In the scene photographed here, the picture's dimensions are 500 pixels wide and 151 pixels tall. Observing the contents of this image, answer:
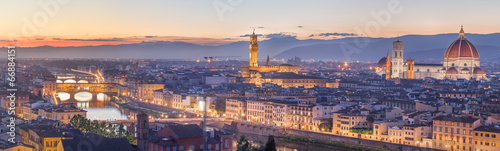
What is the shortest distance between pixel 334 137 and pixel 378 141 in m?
2.16

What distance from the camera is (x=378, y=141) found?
24.9m

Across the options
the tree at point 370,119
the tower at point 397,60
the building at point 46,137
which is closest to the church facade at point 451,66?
the tower at point 397,60

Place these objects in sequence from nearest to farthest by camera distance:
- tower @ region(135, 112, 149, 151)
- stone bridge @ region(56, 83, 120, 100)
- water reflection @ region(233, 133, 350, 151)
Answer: tower @ region(135, 112, 149, 151) < water reflection @ region(233, 133, 350, 151) < stone bridge @ region(56, 83, 120, 100)

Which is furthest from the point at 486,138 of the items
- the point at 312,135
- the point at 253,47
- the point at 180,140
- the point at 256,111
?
the point at 253,47

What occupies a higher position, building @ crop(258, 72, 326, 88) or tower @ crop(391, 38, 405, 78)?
tower @ crop(391, 38, 405, 78)

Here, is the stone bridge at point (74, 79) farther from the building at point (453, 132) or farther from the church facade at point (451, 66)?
the building at point (453, 132)

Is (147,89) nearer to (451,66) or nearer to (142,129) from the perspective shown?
(451,66)

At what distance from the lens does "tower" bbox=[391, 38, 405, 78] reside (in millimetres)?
63859

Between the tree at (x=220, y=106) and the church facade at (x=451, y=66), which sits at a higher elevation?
the church facade at (x=451, y=66)

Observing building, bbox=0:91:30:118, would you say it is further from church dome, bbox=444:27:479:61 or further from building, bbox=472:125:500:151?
church dome, bbox=444:27:479:61

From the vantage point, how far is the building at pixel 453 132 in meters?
22.6

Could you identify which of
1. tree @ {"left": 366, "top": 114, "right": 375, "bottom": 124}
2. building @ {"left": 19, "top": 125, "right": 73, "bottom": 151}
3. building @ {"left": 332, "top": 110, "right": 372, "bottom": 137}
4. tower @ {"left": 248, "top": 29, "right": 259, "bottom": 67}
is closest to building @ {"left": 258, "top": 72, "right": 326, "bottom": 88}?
tower @ {"left": 248, "top": 29, "right": 259, "bottom": 67}

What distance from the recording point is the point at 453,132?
23141 millimetres

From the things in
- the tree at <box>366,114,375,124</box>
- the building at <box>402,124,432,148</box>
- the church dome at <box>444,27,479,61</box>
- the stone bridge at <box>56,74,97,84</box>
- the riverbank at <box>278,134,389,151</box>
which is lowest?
the riverbank at <box>278,134,389,151</box>
